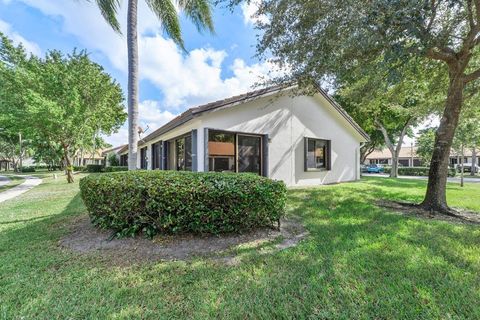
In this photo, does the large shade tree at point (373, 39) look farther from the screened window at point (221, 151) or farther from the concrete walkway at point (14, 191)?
the concrete walkway at point (14, 191)

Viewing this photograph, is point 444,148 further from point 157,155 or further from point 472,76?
point 157,155

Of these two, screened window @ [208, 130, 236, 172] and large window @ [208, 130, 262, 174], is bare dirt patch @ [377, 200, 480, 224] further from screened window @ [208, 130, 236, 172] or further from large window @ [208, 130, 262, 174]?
screened window @ [208, 130, 236, 172]

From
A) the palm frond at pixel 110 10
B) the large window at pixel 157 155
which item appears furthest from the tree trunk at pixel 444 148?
the large window at pixel 157 155

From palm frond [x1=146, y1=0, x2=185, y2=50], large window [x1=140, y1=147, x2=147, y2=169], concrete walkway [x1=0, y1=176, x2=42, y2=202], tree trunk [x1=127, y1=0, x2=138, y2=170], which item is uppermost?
palm frond [x1=146, y1=0, x2=185, y2=50]

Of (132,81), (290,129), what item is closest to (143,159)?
(290,129)

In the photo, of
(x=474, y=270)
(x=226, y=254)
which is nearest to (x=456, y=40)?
(x=474, y=270)

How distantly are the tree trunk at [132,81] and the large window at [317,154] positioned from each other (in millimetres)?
7805

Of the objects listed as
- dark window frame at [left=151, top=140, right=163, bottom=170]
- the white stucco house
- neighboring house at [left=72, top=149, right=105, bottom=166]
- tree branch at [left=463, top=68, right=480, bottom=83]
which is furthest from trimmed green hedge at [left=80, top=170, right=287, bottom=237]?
neighboring house at [left=72, top=149, right=105, bottom=166]

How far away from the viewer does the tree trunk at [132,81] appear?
19.1 feet

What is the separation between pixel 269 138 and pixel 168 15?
5.74 metres

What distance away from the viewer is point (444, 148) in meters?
6.50

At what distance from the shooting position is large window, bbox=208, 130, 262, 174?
8781mm

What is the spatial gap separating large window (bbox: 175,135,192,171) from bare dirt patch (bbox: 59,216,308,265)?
553 centimetres

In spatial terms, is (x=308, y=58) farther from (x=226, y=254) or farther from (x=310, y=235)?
(x=226, y=254)
